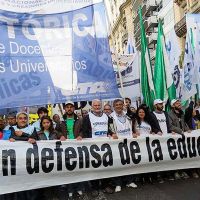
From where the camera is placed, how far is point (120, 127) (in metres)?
6.92

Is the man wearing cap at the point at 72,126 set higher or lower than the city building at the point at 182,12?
lower

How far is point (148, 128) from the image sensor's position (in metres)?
7.32

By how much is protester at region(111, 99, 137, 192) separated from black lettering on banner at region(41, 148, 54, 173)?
109 centimetres

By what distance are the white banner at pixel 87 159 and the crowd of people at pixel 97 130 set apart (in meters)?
0.12

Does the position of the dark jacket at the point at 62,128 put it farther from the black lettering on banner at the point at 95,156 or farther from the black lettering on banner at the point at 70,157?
the black lettering on banner at the point at 95,156

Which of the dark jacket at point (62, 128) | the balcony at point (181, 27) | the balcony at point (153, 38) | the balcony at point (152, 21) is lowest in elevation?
the dark jacket at point (62, 128)

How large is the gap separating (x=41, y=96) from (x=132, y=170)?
1949 mm

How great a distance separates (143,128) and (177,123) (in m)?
0.80

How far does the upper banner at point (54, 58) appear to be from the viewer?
637cm

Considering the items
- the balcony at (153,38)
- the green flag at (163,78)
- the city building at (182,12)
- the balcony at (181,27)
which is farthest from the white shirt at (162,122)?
the balcony at (153,38)

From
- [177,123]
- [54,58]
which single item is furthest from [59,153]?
[177,123]

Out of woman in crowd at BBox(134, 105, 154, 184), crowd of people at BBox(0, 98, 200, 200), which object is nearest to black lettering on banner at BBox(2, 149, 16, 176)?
crowd of people at BBox(0, 98, 200, 200)

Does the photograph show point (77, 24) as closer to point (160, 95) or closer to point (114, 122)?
point (114, 122)

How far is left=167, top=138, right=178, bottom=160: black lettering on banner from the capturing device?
7.29 m
